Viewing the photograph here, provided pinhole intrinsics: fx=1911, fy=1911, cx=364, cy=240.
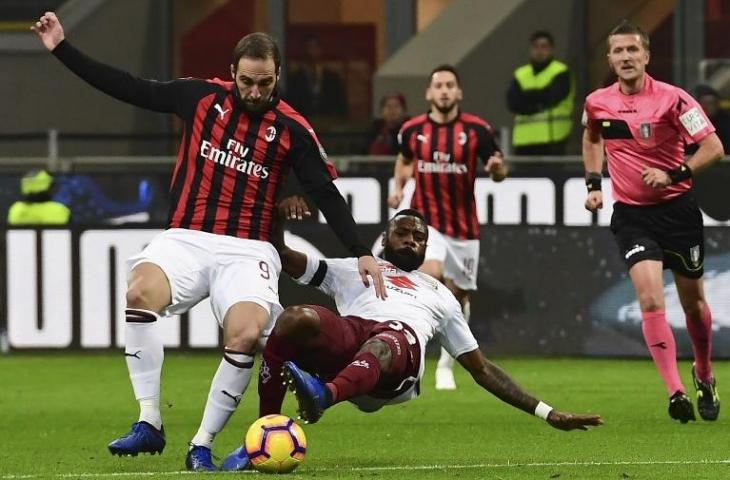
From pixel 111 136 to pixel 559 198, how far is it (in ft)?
15.9

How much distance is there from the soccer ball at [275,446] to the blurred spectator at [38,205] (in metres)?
8.13

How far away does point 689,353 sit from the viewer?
14.5 m

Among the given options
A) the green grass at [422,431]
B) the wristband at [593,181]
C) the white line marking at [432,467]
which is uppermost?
the wristband at [593,181]

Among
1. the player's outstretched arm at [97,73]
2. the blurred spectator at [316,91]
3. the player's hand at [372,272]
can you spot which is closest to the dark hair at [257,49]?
the player's outstretched arm at [97,73]

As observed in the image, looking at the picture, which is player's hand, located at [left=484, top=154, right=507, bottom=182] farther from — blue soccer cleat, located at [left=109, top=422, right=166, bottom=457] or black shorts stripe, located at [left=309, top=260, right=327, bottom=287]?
blue soccer cleat, located at [left=109, top=422, right=166, bottom=457]

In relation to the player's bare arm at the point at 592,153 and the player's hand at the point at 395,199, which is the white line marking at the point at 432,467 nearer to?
the player's bare arm at the point at 592,153

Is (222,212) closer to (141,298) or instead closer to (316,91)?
(141,298)

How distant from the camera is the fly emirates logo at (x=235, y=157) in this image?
851 cm

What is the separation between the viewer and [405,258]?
8.80 m

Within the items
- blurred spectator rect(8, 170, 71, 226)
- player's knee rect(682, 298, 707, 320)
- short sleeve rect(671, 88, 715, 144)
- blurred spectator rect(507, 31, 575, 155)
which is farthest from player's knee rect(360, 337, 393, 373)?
blurred spectator rect(507, 31, 575, 155)

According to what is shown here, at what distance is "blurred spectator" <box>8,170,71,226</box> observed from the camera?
15648mm

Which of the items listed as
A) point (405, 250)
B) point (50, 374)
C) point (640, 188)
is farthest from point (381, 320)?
point (50, 374)

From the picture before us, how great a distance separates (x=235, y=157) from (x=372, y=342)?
3.57 ft

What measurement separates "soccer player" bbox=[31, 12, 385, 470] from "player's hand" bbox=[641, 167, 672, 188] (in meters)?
1.94
